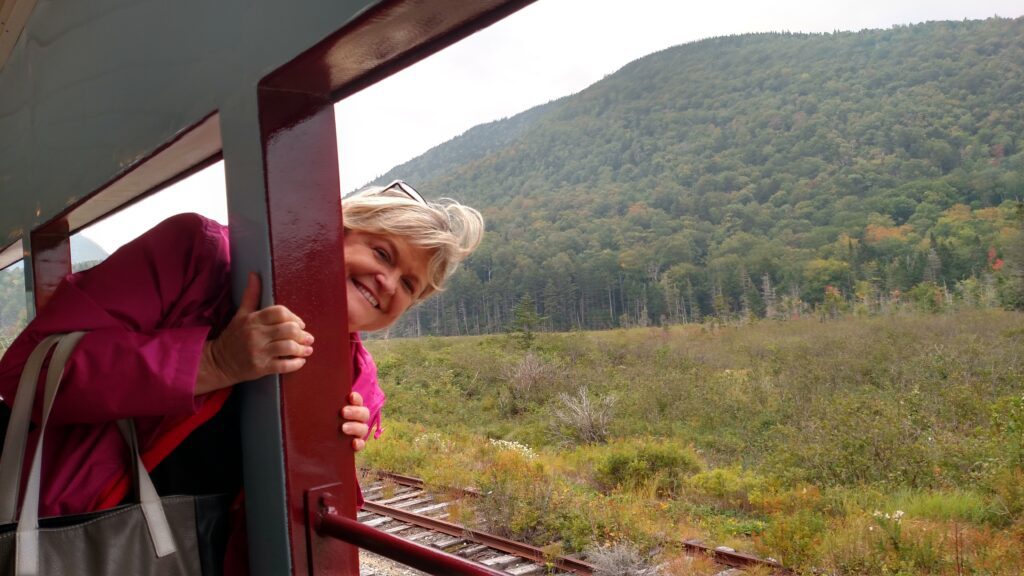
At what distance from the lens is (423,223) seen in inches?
48.6

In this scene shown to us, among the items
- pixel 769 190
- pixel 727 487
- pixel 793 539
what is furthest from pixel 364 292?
pixel 769 190

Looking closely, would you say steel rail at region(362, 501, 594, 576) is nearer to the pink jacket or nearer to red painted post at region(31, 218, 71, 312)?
red painted post at region(31, 218, 71, 312)

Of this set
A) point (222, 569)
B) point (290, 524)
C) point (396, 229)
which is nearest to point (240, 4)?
point (396, 229)

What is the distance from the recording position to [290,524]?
42.6 inches

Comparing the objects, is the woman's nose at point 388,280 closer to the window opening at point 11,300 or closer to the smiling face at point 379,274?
the smiling face at point 379,274

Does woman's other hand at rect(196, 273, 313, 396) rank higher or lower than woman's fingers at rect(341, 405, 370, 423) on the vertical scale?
higher

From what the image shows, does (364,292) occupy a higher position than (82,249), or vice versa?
(82,249)

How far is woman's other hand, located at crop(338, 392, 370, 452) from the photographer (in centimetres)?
116

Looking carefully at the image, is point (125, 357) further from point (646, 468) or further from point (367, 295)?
point (646, 468)

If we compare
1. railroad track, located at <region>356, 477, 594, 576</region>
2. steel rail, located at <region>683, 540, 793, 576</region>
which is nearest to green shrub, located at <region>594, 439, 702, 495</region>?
steel rail, located at <region>683, 540, 793, 576</region>

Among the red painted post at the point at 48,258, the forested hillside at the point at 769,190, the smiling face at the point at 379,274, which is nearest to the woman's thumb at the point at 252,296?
the smiling face at the point at 379,274

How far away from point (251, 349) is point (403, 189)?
449 mm

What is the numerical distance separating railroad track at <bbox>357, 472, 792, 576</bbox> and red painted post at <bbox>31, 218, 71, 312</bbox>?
127 inches

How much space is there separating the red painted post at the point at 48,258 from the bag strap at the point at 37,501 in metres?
1.65
